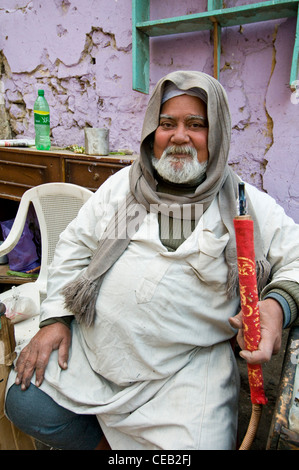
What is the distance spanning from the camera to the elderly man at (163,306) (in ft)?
3.67

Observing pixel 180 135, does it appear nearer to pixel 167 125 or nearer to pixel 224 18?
pixel 167 125

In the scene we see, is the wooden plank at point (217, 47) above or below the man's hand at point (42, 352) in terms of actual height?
above

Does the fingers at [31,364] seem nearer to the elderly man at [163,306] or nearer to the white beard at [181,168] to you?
the elderly man at [163,306]

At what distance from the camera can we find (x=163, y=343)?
46.1 inches

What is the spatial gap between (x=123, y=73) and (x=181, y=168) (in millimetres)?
1669

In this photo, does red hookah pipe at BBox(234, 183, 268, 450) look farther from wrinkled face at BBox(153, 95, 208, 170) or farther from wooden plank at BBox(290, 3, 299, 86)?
wooden plank at BBox(290, 3, 299, 86)

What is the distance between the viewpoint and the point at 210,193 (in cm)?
130

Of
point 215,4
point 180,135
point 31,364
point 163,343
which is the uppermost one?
point 215,4

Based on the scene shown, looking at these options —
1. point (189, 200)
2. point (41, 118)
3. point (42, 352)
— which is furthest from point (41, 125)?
point (42, 352)

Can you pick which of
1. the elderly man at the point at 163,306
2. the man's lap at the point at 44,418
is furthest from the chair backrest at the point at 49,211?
the man's lap at the point at 44,418

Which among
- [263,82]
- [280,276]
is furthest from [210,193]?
[263,82]

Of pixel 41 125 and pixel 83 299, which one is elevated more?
pixel 41 125
